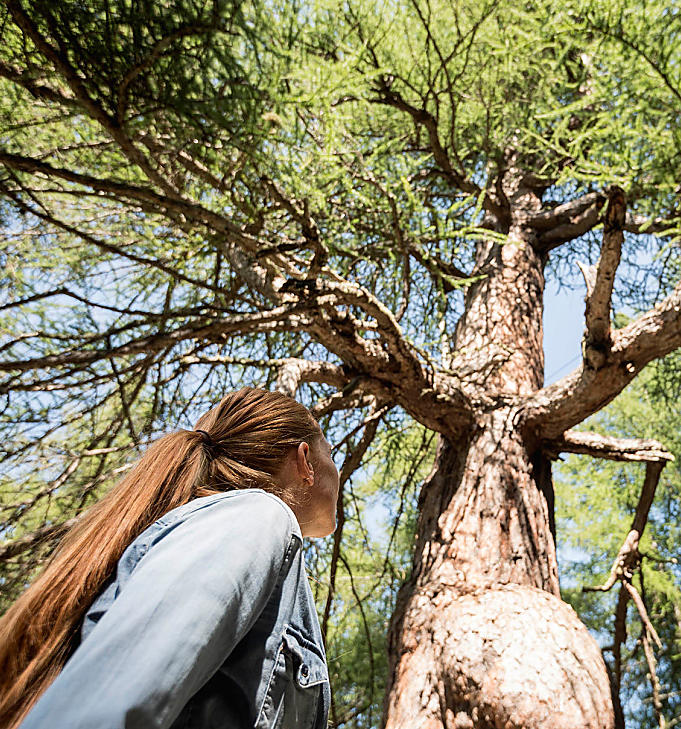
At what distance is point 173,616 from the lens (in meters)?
0.84

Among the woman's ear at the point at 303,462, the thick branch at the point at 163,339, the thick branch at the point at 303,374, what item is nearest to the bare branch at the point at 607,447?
the thick branch at the point at 303,374

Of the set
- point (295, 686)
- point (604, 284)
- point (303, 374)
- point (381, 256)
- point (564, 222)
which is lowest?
point (295, 686)

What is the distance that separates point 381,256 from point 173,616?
353cm

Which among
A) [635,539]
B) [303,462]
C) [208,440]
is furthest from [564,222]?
[208,440]

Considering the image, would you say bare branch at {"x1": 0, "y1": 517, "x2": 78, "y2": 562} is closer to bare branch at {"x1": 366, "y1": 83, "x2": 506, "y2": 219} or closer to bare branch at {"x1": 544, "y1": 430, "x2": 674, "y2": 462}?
bare branch at {"x1": 544, "y1": 430, "x2": 674, "y2": 462}

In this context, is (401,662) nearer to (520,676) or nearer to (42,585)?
(520,676)

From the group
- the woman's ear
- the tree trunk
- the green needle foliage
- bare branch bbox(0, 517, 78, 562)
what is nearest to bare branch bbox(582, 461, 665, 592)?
the tree trunk

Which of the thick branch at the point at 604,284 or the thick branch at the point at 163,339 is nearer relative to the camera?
the thick branch at the point at 163,339

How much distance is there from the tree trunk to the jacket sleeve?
5.76 ft

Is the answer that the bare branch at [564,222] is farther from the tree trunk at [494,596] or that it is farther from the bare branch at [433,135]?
the tree trunk at [494,596]

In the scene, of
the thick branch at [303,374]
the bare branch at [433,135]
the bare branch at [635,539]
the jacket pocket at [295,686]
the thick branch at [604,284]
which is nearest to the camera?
the jacket pocket at [295,686]

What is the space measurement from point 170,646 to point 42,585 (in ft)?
1.19

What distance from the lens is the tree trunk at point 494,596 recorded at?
2.37 meters

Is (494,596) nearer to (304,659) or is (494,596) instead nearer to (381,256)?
(304,659)
